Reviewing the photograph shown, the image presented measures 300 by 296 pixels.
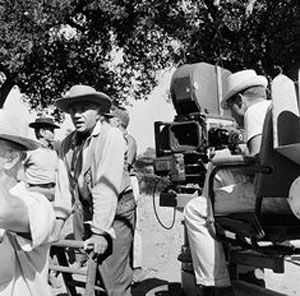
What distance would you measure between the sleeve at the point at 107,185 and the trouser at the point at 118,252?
173 millimetres

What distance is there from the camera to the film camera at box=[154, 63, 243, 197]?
4.27 m

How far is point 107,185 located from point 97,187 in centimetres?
6

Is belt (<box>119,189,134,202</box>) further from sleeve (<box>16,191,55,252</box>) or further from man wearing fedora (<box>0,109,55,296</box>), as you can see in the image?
sleeve (<box>16,191,55,252</box>)

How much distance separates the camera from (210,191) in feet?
11.7

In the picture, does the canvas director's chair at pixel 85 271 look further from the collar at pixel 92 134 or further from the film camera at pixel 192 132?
the film camera at pixel 192 132

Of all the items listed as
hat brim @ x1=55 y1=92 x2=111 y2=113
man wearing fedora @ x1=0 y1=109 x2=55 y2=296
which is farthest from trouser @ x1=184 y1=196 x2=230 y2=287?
man wearing fedora @ x1=0 y1=109 x2=55 y2=296

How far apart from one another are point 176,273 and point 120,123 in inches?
67.0

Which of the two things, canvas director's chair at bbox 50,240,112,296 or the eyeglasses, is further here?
the eyeglasses

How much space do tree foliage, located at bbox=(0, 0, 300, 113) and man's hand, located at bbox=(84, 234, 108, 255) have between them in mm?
9415

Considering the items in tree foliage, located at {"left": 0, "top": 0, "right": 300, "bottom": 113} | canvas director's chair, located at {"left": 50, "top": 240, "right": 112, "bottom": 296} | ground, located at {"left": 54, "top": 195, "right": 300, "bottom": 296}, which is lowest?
ground, located at {"left": 54, "top": 195, "right": 300, "bottom": 296}

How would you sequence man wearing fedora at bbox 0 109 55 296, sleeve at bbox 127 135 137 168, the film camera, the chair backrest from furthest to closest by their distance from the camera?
sleeve at bbox 127 135 137 168
the film camera
the chair backrest
man wearing fedora at bbox 0 109 55 296

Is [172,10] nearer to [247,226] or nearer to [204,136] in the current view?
[204,136]

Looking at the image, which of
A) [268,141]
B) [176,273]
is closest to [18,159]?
[268,141]

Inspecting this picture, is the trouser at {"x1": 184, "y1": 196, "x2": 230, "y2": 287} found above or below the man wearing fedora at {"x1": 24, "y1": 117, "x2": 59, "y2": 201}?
below
